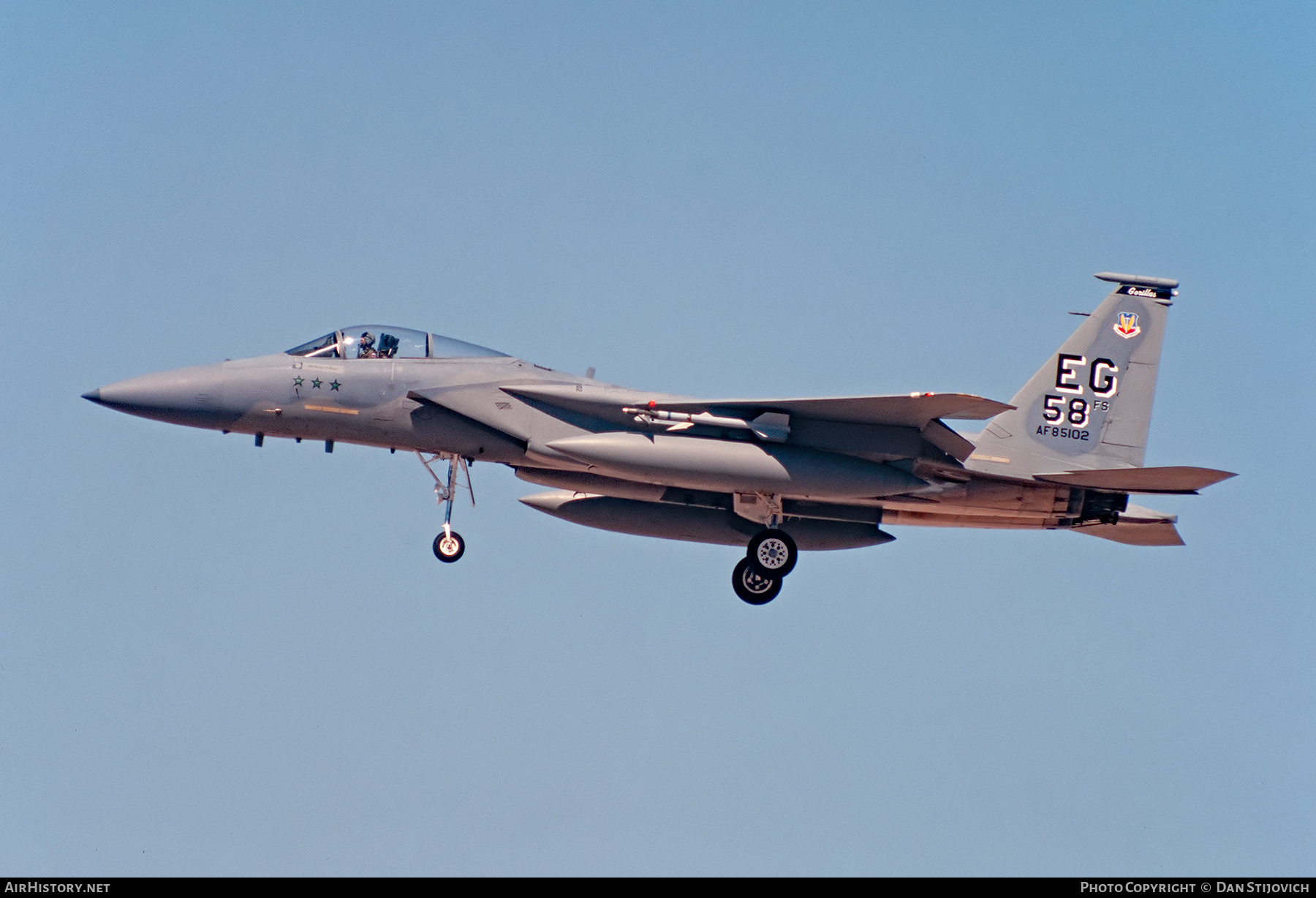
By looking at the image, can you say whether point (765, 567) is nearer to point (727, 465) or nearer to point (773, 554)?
point (773, 554)

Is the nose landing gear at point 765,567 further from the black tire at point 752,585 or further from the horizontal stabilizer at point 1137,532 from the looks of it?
the horizontal stabilizer at point 1137,532

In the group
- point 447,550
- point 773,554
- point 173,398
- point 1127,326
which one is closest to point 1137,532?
point 1127,326

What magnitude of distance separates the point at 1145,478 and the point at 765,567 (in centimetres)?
439

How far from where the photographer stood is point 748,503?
56.5 feet

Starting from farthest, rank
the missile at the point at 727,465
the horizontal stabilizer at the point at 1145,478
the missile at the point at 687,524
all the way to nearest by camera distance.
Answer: the missile at the point at 687,524, the missile at the point at 727,465, the horizontal stabilizer at the point at 1145,478

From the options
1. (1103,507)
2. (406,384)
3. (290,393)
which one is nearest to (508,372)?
(406,384)

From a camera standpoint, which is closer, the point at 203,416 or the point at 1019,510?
the point at 203,416

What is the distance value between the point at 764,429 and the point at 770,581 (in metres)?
2.00

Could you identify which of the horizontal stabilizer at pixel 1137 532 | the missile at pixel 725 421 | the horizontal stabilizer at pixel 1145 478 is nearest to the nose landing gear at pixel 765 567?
the missile at pixel 725 421

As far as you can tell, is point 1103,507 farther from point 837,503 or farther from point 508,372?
point 508,372

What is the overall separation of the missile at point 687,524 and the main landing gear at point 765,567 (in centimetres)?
92

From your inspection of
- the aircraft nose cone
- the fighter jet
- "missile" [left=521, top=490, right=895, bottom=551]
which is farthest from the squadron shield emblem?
the aircraft nose cone

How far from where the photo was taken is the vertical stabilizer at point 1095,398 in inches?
691

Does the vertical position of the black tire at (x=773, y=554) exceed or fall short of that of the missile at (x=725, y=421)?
it falls short
